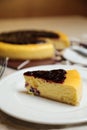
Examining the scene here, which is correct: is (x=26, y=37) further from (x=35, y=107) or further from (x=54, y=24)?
(x=54, y=24)

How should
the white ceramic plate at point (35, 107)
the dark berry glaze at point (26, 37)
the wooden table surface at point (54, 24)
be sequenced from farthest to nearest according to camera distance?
the wooden table surface at point (54, 24), the dark berry glaze at point (26, 37), the white ceramic plate at point (35, 107)

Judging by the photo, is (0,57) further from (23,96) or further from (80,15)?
(80,15)

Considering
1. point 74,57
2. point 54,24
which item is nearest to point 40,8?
point 54,24

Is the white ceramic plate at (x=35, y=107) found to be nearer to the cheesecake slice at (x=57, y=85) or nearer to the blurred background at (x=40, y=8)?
the cheesecake slice at (x=57, y=85)

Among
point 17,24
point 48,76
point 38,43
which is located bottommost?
point 48,76

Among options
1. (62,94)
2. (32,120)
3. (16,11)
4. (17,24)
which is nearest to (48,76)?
(62,94)

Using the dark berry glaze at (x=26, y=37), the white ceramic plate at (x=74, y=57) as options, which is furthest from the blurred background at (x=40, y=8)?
the white ceramic plate at (x=74, y=57)

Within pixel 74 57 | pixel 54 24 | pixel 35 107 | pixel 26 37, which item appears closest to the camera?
pixel 35 107
